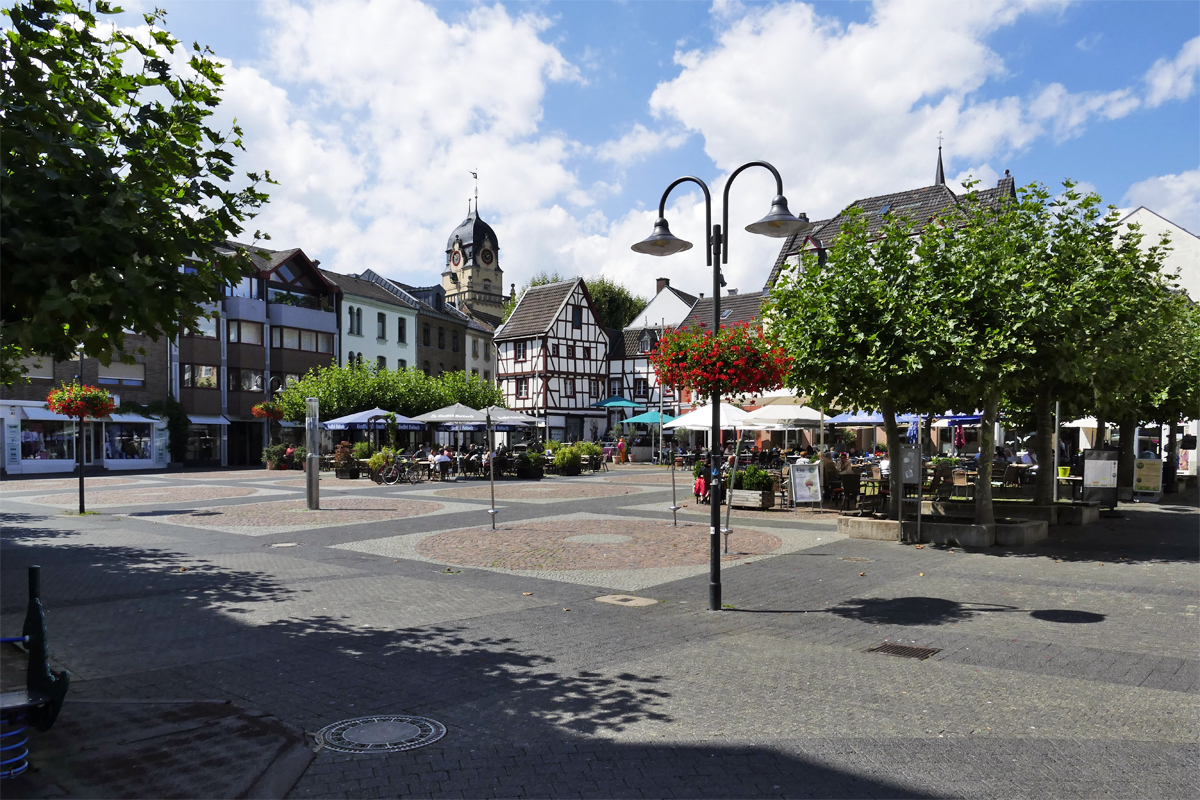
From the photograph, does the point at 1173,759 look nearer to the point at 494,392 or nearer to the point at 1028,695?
the point at 1028,695

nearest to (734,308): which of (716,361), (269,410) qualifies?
(269,410)

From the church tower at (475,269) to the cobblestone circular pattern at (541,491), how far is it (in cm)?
7939

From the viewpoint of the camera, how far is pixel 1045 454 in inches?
696

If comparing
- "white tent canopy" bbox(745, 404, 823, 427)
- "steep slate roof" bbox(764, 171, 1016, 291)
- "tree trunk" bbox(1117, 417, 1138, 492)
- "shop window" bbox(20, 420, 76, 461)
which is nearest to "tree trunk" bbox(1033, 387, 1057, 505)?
"white tent canopy" bbox(745, 404, 823, 427)

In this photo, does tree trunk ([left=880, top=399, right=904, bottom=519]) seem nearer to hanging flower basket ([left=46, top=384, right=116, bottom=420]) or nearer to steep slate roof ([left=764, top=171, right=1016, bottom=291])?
hanging flower basket ([left=46, top=384, right=116, bottom=420])

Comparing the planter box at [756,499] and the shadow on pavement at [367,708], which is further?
the planter box at [756,499]

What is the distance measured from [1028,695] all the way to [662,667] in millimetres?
2621

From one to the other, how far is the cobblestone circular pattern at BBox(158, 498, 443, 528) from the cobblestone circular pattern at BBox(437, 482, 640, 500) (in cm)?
257

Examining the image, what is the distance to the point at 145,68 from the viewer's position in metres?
6.59

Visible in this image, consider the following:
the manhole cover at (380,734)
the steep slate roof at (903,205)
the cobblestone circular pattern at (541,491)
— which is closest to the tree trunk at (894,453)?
the cobblestone circular pattern at (541,491)

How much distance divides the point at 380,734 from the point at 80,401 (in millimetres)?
18855

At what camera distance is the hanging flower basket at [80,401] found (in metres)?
20.4

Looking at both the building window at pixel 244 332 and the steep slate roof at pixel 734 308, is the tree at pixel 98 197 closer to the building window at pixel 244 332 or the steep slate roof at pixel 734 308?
the building window at pixel 244 332

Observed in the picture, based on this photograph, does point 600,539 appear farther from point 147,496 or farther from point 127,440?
point 127,440
